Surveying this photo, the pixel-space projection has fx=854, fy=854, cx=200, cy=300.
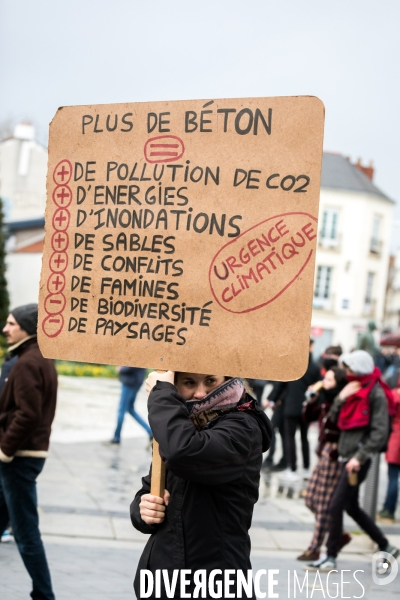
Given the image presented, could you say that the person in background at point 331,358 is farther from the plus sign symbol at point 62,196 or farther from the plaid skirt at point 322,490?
the plus sign symbol at point 62,196

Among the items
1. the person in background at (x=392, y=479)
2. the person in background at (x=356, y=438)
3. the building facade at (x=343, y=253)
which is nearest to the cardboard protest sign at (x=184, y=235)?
the person in background at (x=356, y=438)

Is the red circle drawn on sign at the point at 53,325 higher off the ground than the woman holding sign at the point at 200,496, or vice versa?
the red circle drawn on sign at the point at 53,325

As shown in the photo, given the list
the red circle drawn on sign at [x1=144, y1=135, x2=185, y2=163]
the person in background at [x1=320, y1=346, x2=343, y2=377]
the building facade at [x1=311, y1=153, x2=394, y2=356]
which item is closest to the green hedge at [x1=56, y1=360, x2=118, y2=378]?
the person in background at [x1=320, y1=346, x2=343, y2=377]

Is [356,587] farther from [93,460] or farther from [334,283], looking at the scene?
[334,283]

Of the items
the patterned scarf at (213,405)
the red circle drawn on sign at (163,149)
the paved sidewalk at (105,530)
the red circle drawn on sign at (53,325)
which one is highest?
the red circle drawn on sign at (163,149)

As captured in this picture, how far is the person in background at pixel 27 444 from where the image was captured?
Result: 5.00 meters

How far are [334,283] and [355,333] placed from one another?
3.25 meters

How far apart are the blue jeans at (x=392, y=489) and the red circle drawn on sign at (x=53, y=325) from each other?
21.8 feet

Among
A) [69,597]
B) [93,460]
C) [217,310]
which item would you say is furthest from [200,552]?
[93,460]

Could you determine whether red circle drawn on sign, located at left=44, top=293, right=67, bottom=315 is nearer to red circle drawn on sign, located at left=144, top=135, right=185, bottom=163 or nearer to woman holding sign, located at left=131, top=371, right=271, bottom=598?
woman holding sign, located at left=131, top=371, right=271, bottom=598

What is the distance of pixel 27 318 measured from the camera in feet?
18.1

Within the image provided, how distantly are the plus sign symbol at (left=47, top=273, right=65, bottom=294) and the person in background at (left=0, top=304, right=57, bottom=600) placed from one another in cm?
182

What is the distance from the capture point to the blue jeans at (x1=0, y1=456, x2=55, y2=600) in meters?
4.96

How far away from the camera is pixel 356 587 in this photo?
21.3 ft
